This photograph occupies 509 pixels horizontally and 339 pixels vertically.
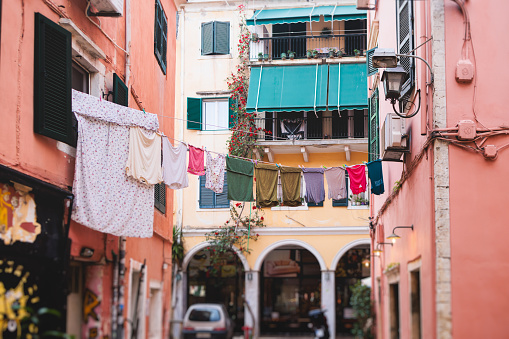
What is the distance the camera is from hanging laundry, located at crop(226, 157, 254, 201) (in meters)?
15.1

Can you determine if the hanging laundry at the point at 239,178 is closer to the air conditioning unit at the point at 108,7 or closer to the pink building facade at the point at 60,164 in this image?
the pink building facade at the point at 60,164

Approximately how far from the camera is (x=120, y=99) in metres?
12.3

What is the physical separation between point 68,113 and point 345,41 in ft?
58.3

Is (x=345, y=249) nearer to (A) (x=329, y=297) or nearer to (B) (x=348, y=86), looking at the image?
(A) (x=329, y=297)

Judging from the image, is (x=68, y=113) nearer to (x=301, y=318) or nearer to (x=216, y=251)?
(x=216, y=251)

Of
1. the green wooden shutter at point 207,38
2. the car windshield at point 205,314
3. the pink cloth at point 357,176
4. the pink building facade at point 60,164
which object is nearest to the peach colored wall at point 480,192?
the pink building facade at point 60,164

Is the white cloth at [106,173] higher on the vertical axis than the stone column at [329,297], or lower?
higher

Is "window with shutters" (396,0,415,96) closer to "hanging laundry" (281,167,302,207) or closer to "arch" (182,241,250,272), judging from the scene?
"hanging laundry" (281,167,302,207)

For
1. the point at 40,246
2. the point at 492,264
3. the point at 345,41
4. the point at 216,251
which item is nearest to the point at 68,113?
the point at 40,246

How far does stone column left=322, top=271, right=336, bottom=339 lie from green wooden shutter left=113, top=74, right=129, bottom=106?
14066 millimetres

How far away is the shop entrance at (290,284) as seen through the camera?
27.2m

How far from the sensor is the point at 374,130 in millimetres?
15906

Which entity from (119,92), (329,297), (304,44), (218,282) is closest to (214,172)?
(119,92)

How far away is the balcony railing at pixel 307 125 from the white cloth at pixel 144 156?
1290cm
